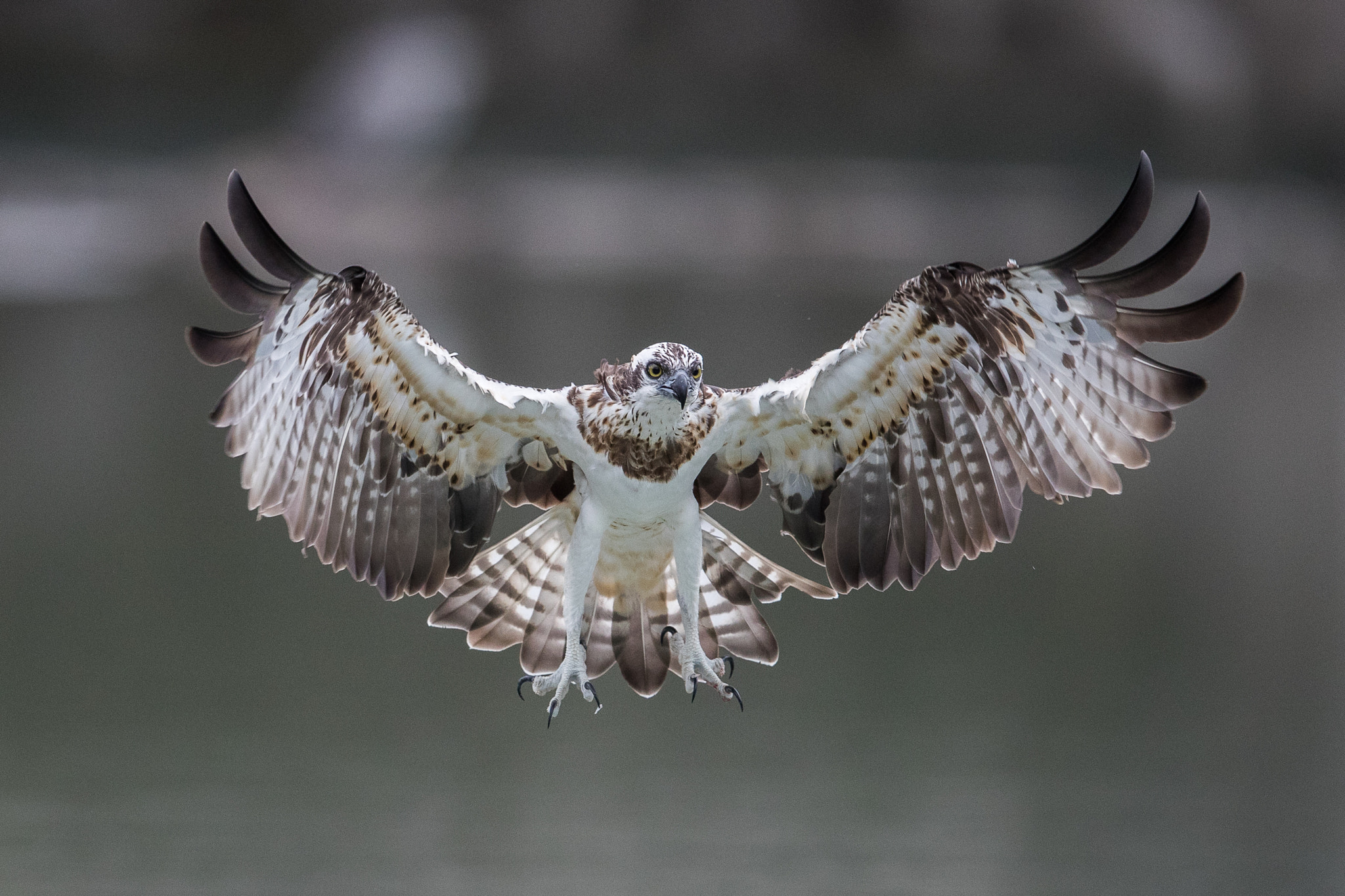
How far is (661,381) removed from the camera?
4.72 m

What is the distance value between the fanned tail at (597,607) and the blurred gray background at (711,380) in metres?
2.00

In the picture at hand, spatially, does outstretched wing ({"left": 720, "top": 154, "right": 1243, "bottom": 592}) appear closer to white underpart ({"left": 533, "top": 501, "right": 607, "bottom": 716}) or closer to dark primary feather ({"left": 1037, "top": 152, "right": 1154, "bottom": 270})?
dark primary feather ({"left": 1037, "top": 152, "right": 1154, "bottom": 270})

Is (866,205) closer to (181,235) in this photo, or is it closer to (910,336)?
(181,235)

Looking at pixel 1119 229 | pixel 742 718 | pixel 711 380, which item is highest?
pixel 711 380

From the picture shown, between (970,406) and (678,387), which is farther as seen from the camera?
(970,406)

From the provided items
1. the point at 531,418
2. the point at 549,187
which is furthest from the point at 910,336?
the point at 549,187

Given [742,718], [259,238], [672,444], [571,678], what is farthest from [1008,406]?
[742,718]

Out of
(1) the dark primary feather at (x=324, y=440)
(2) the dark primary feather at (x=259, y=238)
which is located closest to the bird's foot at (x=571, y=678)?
(1) the dark primary feather at (x=324, y=440)

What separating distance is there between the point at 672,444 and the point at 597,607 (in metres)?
0.82

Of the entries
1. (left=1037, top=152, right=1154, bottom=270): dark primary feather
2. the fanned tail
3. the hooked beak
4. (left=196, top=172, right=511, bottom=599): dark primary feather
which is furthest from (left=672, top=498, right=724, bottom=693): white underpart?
(left=1037, top=152, right=1154, bottom=270): dark primary feather

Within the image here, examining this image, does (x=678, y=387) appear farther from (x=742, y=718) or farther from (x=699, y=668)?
(x=742, y=718)

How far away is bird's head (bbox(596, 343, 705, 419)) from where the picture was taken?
4703 millimetres

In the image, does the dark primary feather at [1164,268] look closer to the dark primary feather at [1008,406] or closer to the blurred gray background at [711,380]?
the dark primary feather at [1008,406]

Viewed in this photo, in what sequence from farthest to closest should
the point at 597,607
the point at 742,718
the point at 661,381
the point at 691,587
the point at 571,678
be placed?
the point at 742,718 < the point at 597,607 < the point at 691,587 < the point at 571,678 < the point at 661,381
